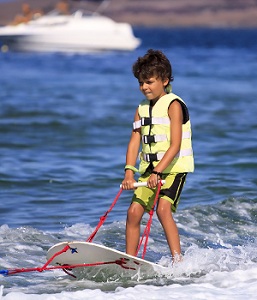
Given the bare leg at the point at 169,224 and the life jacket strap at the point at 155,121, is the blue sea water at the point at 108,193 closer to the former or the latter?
the bare leg at the point at 169,224

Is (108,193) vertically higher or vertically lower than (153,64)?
lower

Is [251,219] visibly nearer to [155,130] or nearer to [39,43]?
[155,130]

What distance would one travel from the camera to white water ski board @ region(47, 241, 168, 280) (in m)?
6.54

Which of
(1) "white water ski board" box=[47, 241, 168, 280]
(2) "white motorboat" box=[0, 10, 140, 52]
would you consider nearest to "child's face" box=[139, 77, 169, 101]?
(1) "white water ski board" box=[47, 241, 168, 280]

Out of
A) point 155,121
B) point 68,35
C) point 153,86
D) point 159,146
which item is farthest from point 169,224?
point 68,35

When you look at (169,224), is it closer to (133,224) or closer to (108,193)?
(133,224)

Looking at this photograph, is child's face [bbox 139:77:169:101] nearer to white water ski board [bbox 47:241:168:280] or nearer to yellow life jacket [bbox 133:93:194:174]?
yellow life jacket [bbox 133:93:194:174]

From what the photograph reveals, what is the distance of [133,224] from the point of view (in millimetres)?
6918

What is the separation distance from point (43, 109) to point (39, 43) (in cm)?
3600

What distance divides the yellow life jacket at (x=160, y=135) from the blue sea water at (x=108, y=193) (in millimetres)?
704

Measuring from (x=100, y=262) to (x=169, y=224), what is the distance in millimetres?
591

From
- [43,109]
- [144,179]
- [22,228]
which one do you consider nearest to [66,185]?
[22,228]

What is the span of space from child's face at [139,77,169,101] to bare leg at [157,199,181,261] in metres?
0.76

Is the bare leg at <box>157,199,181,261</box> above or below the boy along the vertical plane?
below
